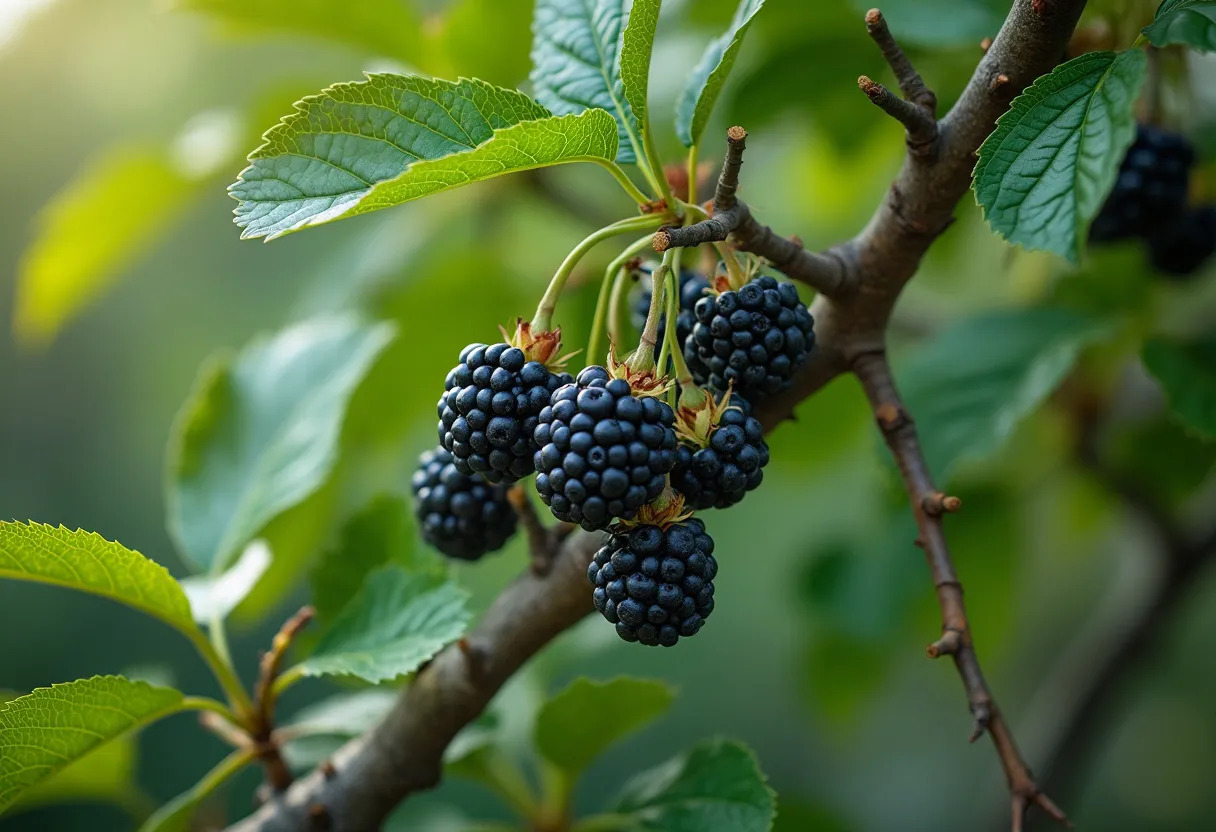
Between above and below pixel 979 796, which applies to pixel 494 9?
above

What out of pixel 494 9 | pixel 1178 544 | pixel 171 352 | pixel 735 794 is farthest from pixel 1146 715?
pixel 171 352

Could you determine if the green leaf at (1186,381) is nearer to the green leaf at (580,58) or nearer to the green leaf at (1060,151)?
the green leaf at (1060,151)

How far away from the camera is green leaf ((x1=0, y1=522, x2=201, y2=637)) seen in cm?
106

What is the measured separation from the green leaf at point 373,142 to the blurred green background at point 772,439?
280mm

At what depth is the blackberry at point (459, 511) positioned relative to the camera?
3.85 ft

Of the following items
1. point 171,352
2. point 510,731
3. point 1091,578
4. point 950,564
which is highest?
point 171,352

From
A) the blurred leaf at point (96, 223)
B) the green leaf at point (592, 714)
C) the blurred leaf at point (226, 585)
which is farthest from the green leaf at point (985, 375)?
the blurred leaf at point (96, 223)

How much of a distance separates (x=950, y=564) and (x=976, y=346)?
2.58ft

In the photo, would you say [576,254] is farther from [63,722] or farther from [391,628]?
[63,722]

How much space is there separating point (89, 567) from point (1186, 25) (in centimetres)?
124

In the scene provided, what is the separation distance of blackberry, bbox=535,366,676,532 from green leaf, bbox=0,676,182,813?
63 centimetres

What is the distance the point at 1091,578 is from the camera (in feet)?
13.1

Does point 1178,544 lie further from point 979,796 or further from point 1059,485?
point 979,796

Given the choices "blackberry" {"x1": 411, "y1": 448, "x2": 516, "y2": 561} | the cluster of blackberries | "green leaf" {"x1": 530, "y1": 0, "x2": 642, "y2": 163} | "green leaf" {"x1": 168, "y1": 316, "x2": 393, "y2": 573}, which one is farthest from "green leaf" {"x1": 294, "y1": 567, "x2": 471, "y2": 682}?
the cluster of blackberries
